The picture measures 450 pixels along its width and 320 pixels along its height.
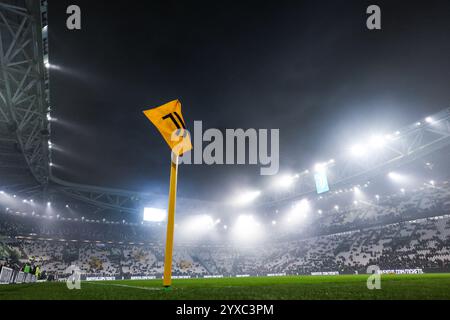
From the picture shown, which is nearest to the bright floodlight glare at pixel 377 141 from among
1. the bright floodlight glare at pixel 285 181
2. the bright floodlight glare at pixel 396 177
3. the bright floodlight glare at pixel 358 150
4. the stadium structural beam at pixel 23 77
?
the bright floodlight glare at pixel 358 150

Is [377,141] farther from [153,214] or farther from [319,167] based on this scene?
[153,214]

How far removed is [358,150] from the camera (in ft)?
97.8

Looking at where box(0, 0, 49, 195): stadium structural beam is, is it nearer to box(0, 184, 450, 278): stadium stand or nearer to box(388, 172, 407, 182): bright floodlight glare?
box(0, 184, 450, 278): stadium stand

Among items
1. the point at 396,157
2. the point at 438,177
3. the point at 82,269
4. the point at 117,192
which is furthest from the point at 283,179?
the point at 82,269

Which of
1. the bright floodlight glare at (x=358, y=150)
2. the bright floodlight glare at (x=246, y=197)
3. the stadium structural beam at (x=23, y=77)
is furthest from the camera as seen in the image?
the bright floodlight glare at (x=246, y=197)

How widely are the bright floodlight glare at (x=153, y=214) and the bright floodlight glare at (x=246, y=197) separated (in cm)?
1270

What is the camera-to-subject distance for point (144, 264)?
44.8 m

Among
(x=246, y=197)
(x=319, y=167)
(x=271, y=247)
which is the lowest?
(x=271, y=247)

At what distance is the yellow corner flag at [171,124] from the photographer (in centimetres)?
497

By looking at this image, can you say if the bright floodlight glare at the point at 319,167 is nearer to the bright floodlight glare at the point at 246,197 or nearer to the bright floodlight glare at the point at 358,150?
the bright floodlight glare at the point at 358,150

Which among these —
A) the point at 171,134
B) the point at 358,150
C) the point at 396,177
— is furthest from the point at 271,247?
the point at 171,134

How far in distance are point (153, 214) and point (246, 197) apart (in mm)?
15625

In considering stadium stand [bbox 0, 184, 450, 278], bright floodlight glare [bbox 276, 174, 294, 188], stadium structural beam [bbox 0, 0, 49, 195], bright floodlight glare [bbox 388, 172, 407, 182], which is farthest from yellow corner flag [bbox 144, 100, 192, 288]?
bright floodlight glare [bbox 388, 172, 407, 182]

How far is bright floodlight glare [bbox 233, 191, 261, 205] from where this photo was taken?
148ft
